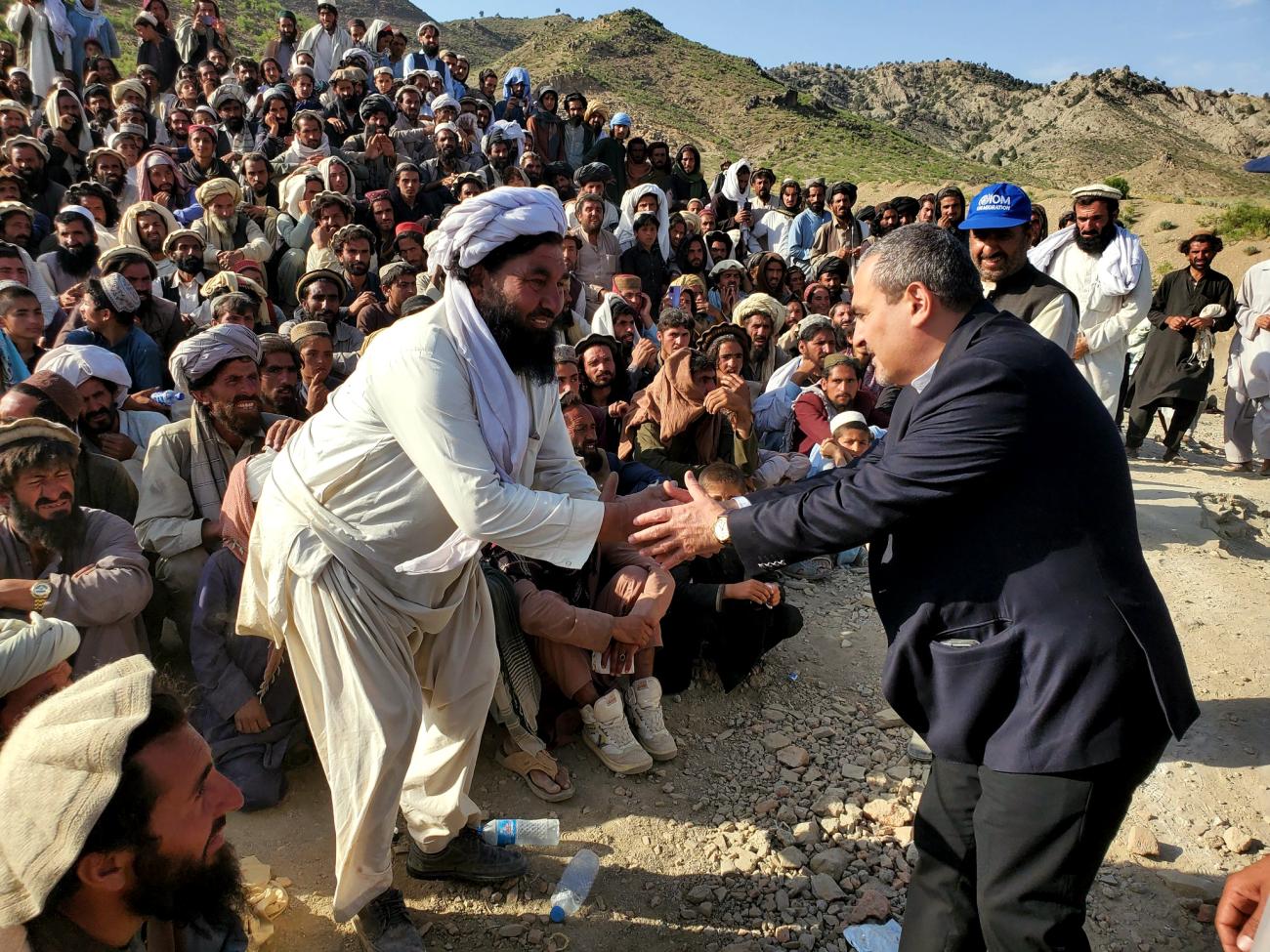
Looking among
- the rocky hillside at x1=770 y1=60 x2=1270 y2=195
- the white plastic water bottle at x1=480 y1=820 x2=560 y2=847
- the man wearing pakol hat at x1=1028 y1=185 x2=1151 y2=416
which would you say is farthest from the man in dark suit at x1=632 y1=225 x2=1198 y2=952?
the rocky hillside at x1=770 y1=60 x2=1270 y2=195

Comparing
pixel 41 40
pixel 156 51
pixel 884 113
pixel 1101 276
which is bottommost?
pixel 1101 276

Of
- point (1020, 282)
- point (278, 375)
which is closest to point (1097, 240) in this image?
point (1020, 282)

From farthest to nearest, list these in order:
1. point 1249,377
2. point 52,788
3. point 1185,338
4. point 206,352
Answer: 1. point 1185,338
2. point 1249,377
3. point 206,352
4. point 52,788

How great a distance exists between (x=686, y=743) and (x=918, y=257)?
260 centimetres

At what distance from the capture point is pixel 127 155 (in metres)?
8.66

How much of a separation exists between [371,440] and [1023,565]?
70.3 inches

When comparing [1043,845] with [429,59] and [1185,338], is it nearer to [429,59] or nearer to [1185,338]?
[1185,338]

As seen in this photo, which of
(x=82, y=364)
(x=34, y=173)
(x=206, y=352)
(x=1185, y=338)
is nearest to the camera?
(x=206, y=352)

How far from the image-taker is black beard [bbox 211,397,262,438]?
3.89 m

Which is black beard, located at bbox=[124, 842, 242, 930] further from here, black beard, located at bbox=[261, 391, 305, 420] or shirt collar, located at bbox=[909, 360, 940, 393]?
black beard, located at bbox=[261, 391, 305, 420]

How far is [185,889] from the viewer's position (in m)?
1.78

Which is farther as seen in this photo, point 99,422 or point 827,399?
point 827,399

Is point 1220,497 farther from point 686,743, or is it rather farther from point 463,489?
point 463,489

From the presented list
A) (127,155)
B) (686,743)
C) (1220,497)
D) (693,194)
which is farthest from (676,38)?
(686,743)
